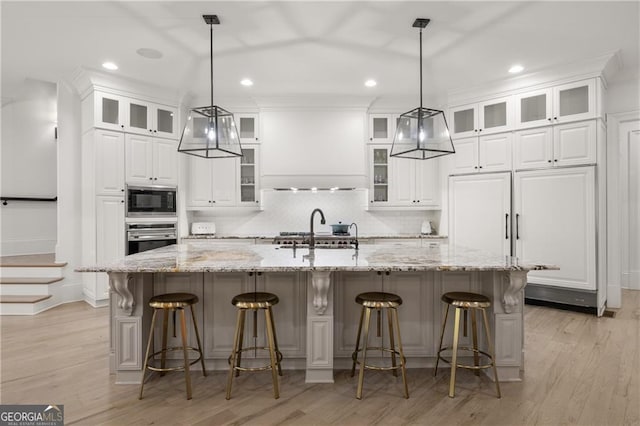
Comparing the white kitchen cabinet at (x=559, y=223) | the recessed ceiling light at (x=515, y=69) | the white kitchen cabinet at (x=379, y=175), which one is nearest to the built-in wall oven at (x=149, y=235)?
the white kitchen cabinet at (x=379, y=175)

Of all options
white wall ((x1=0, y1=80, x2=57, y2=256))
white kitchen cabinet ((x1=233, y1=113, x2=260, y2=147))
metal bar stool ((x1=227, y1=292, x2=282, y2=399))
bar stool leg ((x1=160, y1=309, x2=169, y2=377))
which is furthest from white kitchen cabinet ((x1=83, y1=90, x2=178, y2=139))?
metal bar stool ((x1=227, y1=292, x2=282, y2=399))

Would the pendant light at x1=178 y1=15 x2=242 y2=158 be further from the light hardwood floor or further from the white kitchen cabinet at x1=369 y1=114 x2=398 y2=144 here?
the white kitchen cabinet at x1=369 y1=114 x2=398 y2=144

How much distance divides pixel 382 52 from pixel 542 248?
3.08 metres

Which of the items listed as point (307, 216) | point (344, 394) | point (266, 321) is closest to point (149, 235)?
point (307, 216)

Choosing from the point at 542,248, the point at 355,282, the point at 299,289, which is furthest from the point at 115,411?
the point at 542,248

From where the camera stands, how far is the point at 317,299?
8.62 feet

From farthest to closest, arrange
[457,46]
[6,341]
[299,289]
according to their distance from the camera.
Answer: [457,46], [6,341], [299,289]

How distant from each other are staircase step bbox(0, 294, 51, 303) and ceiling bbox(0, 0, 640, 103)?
2780 millimetres

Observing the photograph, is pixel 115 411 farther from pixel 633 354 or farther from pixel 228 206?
pixel 633 354

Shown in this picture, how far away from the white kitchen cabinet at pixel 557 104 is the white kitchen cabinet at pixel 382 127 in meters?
1.69

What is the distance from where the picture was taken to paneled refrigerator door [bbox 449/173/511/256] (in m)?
4.98

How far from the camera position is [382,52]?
4.12m

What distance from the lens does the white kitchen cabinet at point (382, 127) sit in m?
5.76

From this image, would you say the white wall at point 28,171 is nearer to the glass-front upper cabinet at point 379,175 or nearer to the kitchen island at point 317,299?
the kitchen island at point 317,299
